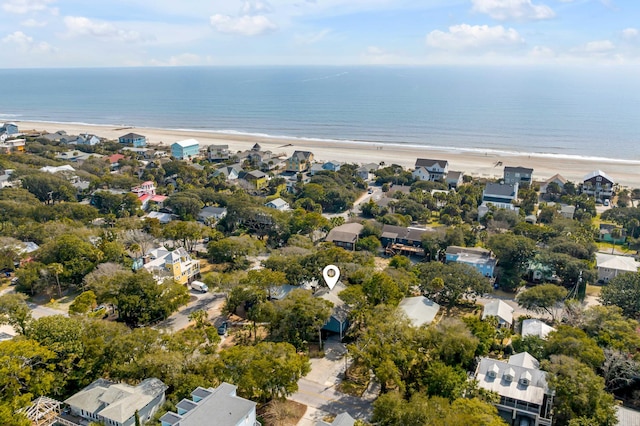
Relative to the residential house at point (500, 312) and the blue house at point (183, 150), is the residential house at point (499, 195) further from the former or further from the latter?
the blue house at point (183, 150)

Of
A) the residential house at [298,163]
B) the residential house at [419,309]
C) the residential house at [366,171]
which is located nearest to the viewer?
the residential house at [419,309]

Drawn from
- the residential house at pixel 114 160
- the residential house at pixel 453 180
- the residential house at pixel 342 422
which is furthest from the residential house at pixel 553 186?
the residential house at pixel 114 160

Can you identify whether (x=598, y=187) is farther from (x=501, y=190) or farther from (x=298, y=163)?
(x=298, y=163)

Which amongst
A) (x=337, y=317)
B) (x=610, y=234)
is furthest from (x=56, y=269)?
(x=610, y=234)

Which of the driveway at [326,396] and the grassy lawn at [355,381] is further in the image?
the grassy lawn at [355,381]

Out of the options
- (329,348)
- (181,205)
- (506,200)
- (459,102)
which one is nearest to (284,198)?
(181,205)

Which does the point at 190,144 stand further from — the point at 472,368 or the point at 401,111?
the point at 401,111
